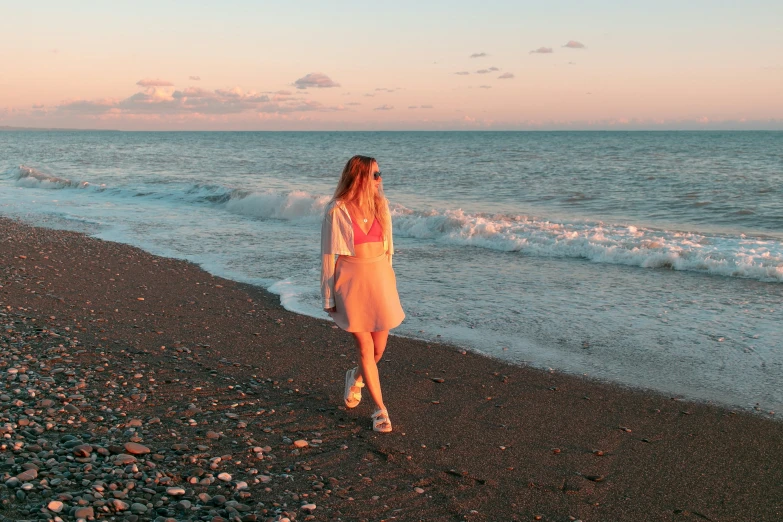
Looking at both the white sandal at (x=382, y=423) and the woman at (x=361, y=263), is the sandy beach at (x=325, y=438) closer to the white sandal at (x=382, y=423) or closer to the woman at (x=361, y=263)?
the white sandal at (x=382, y=423)

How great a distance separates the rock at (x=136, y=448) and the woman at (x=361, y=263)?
1456mm

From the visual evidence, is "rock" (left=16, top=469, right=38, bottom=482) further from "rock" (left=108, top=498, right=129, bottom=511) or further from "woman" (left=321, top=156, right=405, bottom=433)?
"woman" (left=321, top=156, right=405, bottom=433)

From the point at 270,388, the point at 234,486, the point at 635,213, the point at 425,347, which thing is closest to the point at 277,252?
the point at 425,347

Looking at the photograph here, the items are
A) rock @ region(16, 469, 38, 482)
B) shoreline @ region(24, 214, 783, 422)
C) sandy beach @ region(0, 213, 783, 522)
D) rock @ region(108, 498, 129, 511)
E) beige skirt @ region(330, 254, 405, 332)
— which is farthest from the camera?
shoreline @ region(24, 214, 783, 422)

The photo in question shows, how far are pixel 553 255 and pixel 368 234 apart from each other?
930 centimetres

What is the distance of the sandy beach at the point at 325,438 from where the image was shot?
367 cm

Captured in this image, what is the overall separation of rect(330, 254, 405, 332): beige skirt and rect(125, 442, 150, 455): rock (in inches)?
58.3

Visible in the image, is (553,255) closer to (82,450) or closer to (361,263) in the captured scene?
(361,263)

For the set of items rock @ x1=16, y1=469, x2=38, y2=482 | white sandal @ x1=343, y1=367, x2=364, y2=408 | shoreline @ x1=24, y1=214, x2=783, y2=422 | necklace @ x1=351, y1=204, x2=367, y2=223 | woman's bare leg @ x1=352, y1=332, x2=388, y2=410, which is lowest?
shoreline @ x1=24, y1=214, x2=783, y2=422

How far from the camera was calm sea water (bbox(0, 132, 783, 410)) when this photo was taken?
693cm

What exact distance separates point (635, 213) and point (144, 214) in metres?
14.8

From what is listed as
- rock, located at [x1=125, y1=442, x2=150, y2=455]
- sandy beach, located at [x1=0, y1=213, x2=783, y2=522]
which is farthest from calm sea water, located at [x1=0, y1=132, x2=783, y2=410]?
rock, located at [x1=125, y1=442, x2=150, y2=455]

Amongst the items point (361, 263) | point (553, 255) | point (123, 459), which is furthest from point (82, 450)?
point (553, 255)

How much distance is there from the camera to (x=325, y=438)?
4.61m
